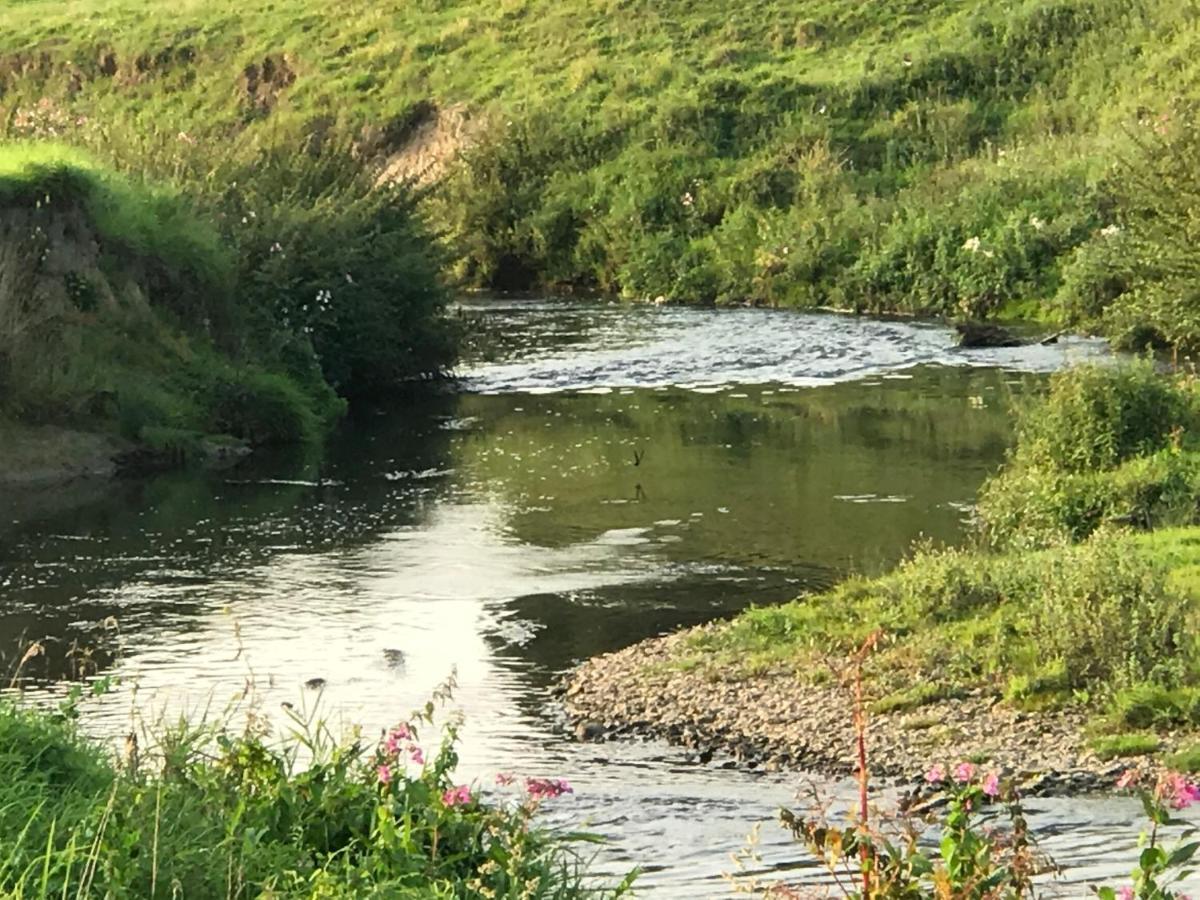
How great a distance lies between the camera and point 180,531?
20.7m

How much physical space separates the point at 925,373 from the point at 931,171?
1532cm

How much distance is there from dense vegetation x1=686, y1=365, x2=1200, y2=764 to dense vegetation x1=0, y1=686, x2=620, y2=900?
5.10m

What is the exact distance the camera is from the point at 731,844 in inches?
423

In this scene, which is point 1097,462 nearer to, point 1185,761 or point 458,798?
point 1185,761

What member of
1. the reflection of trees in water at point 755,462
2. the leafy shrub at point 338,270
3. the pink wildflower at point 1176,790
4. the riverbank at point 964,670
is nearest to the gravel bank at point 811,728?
the riverbank at point 964,670

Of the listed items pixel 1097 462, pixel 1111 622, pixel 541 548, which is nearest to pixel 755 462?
pixel 541 548

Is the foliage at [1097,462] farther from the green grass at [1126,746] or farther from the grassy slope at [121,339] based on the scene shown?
the grassy slope at [121,339]

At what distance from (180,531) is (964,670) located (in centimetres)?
955

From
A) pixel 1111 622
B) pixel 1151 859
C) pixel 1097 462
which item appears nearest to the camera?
pixel 1151 859

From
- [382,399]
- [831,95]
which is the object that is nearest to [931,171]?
[831,95]

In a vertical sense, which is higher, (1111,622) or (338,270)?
(338,270)

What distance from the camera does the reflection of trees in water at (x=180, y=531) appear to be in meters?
16.8

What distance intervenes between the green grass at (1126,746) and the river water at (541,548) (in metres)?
0.77

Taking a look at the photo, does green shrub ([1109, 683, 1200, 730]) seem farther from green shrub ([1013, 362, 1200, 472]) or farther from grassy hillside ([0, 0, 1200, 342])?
grassy hillside ([0, 0, 1200, 342])
